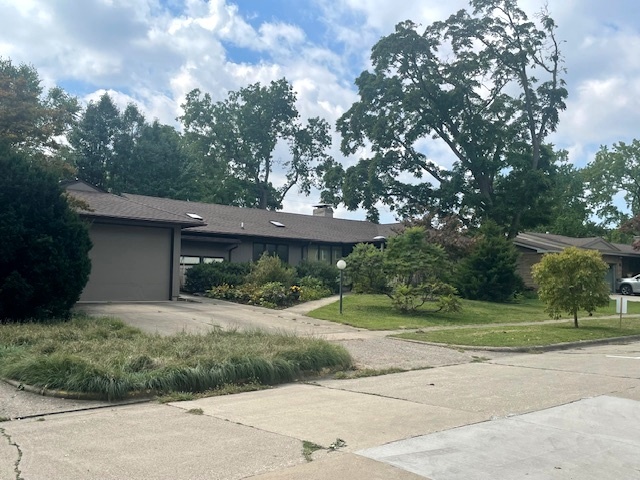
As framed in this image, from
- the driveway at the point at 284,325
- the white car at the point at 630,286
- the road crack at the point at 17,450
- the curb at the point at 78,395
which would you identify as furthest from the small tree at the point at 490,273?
the road crack at the point at 17,450

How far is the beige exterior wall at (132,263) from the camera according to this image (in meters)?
21.8

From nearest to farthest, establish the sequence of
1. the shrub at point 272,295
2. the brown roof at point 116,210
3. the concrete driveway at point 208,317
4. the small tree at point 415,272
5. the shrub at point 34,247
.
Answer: the shrub at point 34,247 → the concrete driveway at point 208,317 → the brown roof at point 116,210 → the small tree at point 415,272 → the shrub at point 272,295

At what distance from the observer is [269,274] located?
25.5 meters

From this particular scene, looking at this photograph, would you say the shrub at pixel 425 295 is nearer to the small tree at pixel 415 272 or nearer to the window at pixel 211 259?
the small tree at pixel 415 272

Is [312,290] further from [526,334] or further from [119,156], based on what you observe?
[119,156]

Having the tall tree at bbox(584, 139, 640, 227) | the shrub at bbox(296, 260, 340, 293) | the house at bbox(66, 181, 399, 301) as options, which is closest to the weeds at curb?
the house at bbox(66, 181, 399, 301)

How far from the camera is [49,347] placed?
1052cm

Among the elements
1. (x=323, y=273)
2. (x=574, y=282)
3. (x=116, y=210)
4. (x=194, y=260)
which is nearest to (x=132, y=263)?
(x=116, y=210)

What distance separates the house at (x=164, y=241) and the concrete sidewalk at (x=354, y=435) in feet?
44.2

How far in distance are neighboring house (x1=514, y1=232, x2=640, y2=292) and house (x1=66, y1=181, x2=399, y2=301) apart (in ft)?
39.4

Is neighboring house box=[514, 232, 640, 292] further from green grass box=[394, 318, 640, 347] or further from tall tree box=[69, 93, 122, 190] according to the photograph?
tall tree box=[69, 93, 122, 190]

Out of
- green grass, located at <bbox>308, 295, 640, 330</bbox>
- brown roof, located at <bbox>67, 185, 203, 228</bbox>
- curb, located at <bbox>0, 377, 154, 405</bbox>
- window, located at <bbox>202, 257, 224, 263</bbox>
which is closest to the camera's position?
curb, located at <bbox>0, 377, 154, 405</bbox>

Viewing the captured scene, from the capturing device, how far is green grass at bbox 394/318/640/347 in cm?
1584

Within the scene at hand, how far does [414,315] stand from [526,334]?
5.46 meters
